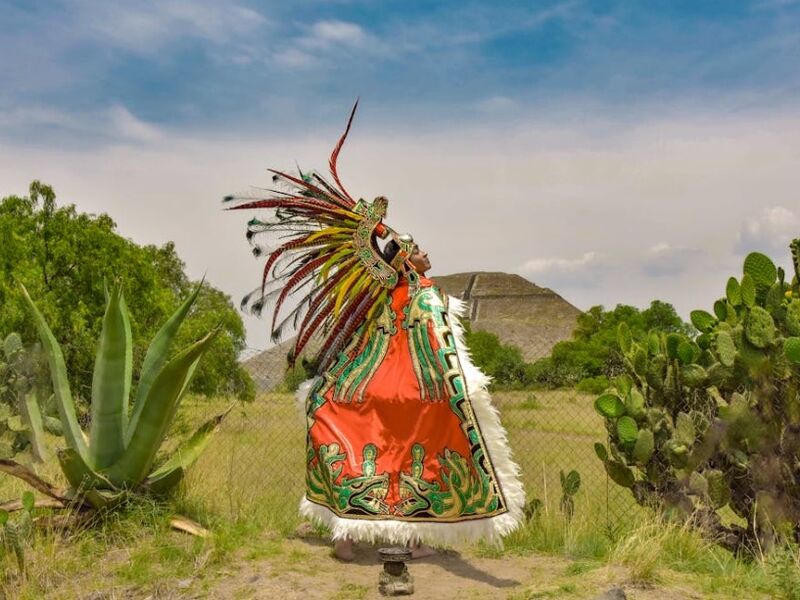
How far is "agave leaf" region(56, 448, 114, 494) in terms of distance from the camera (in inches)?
209

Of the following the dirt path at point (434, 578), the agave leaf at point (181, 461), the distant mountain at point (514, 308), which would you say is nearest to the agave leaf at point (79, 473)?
the agave leaf at point (181, 461)

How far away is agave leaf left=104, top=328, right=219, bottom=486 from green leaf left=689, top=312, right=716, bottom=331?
11.0 ft

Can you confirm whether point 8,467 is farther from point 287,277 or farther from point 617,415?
point 617,415

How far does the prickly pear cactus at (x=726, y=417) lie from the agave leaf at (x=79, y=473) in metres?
3.31

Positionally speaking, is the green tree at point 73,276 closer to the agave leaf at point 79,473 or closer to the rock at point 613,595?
the agave leaf at point 79,473

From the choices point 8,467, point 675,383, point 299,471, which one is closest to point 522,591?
point 675,383

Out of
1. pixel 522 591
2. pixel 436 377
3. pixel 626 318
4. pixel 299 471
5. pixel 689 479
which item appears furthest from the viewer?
pixel 626 318

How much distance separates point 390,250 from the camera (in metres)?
5.48

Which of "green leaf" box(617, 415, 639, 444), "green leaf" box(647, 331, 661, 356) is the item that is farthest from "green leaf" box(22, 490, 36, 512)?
"green leaf" box(647, 331, 661, 356)

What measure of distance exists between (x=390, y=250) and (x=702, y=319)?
231 cm

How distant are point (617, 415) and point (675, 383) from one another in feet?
1.49

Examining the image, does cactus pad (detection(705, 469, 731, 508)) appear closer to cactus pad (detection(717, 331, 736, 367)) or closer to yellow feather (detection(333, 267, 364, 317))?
cactus pad (detection(717, 331, 736, 367))

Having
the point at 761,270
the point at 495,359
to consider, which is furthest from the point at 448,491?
the point at 495,359

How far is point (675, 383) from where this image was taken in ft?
19.0
